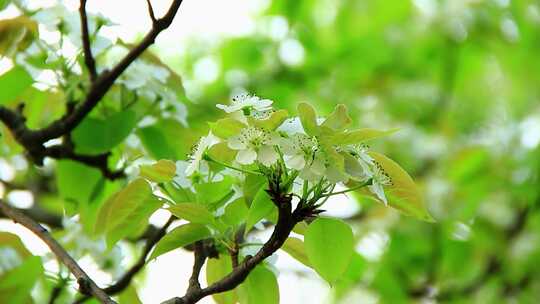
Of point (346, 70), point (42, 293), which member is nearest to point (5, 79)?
point (42, 293)

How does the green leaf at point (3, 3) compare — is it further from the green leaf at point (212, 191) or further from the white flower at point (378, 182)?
the white flower at point (378, 182)

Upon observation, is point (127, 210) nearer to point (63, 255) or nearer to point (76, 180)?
point (63, 255)

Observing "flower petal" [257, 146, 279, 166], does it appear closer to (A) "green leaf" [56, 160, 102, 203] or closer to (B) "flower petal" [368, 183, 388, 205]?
(B) "flower petal" [368, 183, 388, 205]

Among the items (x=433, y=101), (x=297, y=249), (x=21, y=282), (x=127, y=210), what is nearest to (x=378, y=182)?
(x=297, y=249)

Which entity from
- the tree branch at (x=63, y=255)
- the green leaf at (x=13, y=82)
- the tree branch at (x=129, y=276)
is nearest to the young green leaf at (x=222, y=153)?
the tree branch at (x=63, y=255)

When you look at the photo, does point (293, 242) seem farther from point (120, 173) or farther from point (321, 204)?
point (120, 173)

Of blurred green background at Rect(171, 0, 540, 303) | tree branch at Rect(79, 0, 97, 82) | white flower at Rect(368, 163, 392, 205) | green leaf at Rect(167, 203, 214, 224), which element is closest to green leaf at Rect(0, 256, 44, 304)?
tree branch at Rect(79, 0, 97, 82)
